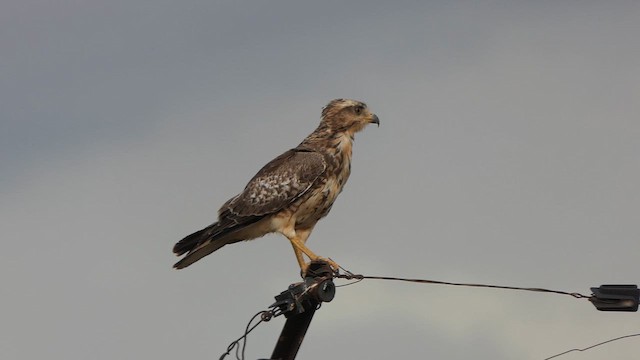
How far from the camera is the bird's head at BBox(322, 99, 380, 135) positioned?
1497 cm

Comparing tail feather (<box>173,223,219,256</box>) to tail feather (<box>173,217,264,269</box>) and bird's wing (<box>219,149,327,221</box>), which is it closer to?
tail feather (<box>173,217,264,269</box>)

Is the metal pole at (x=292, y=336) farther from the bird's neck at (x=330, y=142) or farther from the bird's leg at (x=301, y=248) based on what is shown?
the bird's neck at (x=330, y=142)

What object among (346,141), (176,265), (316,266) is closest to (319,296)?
(316,266)

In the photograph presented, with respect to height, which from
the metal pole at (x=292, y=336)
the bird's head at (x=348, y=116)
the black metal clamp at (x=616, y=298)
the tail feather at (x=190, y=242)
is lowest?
the metal pole at (x=292, y=336)

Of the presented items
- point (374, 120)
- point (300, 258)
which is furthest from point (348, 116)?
point (300, 258)

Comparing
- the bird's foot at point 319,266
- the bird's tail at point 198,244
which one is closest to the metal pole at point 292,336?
the bird's foot at point 319,266

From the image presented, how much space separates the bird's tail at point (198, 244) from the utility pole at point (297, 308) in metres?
3.38

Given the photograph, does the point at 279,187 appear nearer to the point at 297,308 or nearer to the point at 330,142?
the point at 330,142

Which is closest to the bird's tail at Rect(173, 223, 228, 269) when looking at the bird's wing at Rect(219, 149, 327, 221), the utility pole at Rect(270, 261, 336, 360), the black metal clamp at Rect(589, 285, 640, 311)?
the bird's wing at Rect(219, 149, 327, 221)

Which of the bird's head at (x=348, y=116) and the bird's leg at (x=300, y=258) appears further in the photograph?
the bird's head at (x=348, y=116)

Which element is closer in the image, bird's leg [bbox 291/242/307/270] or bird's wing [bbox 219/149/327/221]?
bird's leg [bbox 291/242/307/270]

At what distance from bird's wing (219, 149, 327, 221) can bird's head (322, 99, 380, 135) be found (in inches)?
24.6

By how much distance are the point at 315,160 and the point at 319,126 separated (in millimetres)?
954

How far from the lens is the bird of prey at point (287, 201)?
13992 mm
